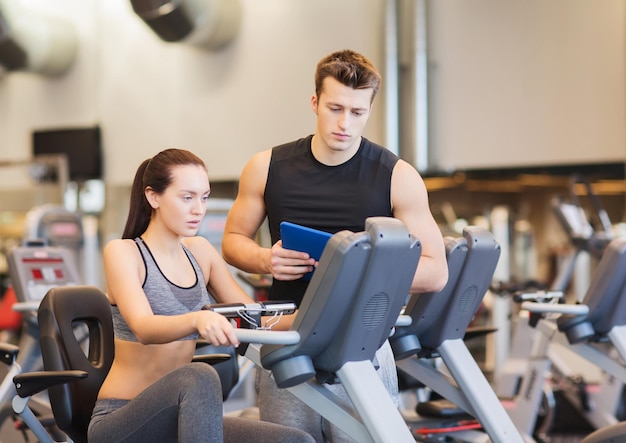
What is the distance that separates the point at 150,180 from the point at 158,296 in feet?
0.99

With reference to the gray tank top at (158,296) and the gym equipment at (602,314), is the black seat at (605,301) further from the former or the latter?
the gray tank top at (158,296)

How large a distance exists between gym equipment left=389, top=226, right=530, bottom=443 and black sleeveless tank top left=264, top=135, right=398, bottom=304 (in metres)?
0.57

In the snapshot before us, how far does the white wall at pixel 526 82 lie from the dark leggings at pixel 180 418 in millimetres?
5473

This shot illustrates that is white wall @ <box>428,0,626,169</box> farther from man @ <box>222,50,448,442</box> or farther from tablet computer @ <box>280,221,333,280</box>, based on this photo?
tablet computer @ <box>280,221,333,280</box>

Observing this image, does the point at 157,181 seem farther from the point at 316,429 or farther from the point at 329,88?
the point at 316,429

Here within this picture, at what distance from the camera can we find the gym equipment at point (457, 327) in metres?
2.87

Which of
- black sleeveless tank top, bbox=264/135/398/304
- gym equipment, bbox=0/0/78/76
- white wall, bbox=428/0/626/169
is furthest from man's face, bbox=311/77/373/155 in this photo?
gym equipment, bbox=0/0/78/76

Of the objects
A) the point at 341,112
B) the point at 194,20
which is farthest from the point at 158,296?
the point at 194,20

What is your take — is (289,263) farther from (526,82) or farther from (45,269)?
(526,82)

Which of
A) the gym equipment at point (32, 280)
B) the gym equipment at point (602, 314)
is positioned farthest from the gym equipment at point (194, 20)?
the gym equipment at point (602, 314)

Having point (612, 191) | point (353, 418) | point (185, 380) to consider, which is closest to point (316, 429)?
point (353, 418)

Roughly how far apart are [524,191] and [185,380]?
14.0 m

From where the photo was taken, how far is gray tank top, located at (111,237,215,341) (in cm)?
233

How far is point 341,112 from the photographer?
235 centimetres
